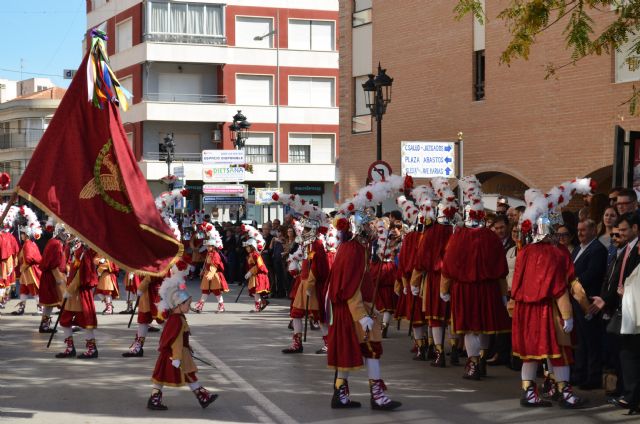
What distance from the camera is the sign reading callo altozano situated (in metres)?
34.8

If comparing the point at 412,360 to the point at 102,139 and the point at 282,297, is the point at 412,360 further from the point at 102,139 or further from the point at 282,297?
the point at 282,297

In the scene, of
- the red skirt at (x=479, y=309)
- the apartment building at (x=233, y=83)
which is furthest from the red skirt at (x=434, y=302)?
the apartment building at (x=233, y=83)

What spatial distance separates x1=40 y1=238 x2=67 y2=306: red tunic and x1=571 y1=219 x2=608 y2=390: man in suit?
9.42 metres

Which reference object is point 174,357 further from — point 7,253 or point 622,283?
point 7,253

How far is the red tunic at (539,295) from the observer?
1038 centimetres

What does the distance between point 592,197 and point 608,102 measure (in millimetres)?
10489

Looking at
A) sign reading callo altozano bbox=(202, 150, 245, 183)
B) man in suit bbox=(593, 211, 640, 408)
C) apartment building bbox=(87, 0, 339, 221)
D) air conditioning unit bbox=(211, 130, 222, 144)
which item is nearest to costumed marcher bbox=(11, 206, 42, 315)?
sign reading callo altozano bbox=(202, 150, 245, 183)

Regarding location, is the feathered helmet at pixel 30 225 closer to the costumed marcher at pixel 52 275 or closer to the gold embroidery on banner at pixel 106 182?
the costumed marcher at pixel 52 275

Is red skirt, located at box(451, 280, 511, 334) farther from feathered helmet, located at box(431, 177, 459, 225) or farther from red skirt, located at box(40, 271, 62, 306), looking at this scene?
red skirt, located at box(40, 271, 62, 306)

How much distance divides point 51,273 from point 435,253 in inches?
286

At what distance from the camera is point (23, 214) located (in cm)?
2170

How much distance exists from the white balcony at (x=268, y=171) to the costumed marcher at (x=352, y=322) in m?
42.5

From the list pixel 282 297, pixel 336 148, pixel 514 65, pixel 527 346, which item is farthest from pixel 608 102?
pixel 336 148

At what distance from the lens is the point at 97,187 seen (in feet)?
35.5
